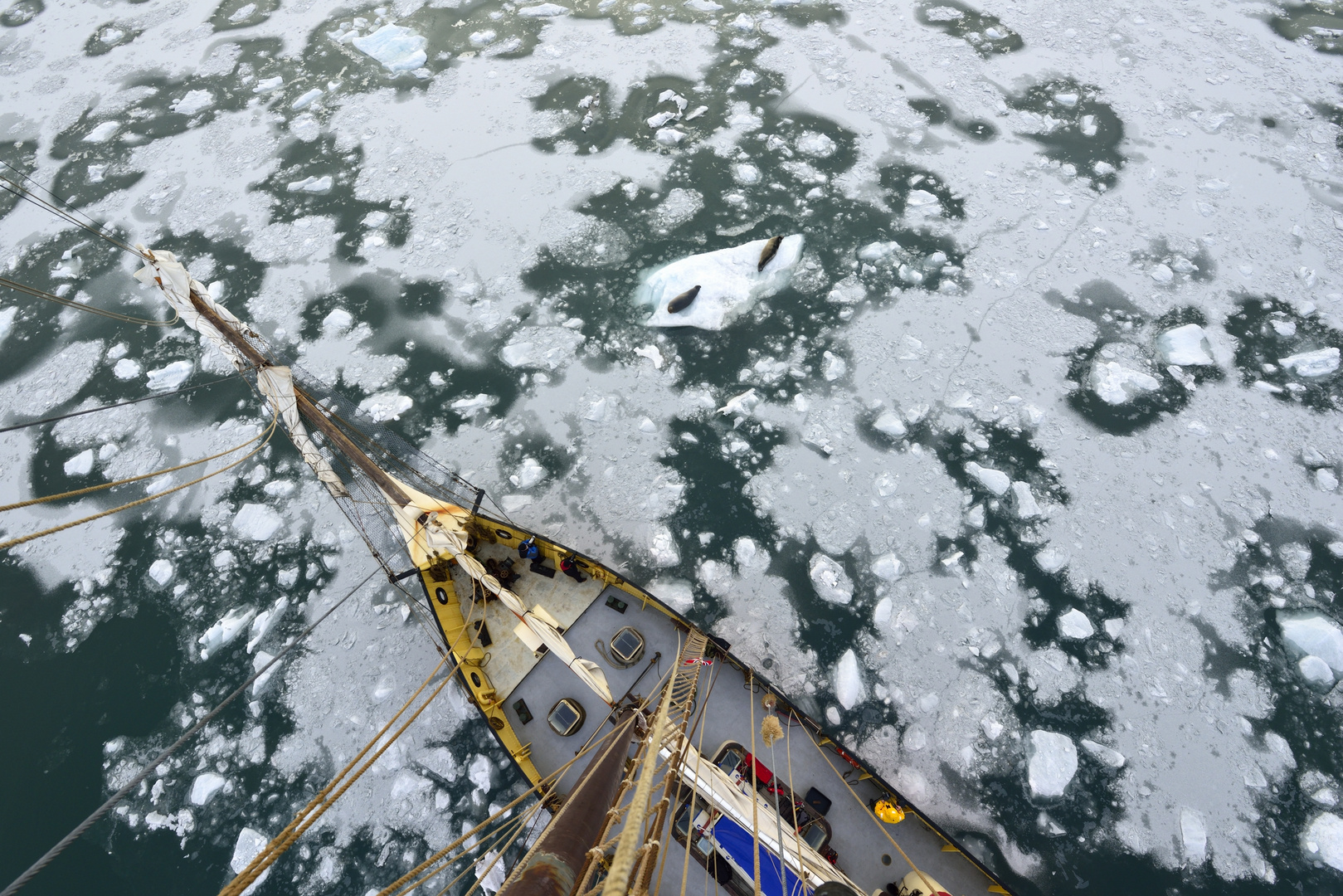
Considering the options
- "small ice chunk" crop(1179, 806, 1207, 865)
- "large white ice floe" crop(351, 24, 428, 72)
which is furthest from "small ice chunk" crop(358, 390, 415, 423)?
"small ice chunk" crop(1179, 806, 1207, 865)

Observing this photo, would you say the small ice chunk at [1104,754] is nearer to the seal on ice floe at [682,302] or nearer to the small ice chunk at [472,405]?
the seal on ice floe at [682,302]

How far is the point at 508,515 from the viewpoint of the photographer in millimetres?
5555

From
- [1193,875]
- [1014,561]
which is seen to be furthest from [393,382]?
[1193,875]

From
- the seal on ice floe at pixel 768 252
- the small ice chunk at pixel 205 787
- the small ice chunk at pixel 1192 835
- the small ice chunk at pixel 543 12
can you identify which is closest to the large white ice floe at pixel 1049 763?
the small ice chunk at pixel 1192 835

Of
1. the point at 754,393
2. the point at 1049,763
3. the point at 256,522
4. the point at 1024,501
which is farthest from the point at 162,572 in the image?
the point at 1024,501

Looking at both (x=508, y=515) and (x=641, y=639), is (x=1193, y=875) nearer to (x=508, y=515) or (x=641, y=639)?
(x=641, y=639)

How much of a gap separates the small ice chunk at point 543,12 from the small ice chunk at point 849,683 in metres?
10.3

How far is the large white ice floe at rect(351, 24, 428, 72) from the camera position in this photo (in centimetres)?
910

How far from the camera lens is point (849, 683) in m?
4.77

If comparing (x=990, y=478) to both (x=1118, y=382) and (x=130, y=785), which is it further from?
(x=130, y=785)

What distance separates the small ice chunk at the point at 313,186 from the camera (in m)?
7.88

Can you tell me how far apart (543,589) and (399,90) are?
26.9ft

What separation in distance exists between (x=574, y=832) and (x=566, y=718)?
5.40 feet

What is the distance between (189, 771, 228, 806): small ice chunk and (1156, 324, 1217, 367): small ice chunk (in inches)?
377
